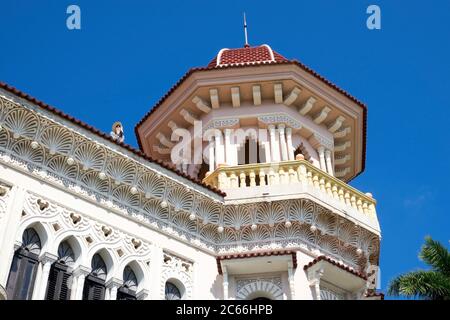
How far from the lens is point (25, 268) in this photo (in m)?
9.91

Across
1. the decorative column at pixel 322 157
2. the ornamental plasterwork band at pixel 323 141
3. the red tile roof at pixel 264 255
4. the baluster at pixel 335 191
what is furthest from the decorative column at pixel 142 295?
the ornamental plasterwork band at pixel 323 141

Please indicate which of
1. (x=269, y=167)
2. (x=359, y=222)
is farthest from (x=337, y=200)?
(x=269, y=167)

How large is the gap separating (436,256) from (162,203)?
8.13 meters

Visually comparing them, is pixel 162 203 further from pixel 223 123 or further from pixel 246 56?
pixel 246 56

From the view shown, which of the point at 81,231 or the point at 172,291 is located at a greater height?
the point at 81,231

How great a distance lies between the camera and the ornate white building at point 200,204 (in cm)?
1043

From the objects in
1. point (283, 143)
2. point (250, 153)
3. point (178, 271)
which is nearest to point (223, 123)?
point (250, 153)

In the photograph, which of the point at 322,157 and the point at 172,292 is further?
the point at 322,157

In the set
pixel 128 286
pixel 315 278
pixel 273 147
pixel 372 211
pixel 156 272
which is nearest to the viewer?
pixel 128 286

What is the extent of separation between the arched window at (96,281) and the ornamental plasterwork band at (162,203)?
0.95m

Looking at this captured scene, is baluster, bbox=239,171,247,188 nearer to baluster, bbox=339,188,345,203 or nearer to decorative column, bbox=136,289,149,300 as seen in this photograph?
baluster, bbox=339,188,345,203
